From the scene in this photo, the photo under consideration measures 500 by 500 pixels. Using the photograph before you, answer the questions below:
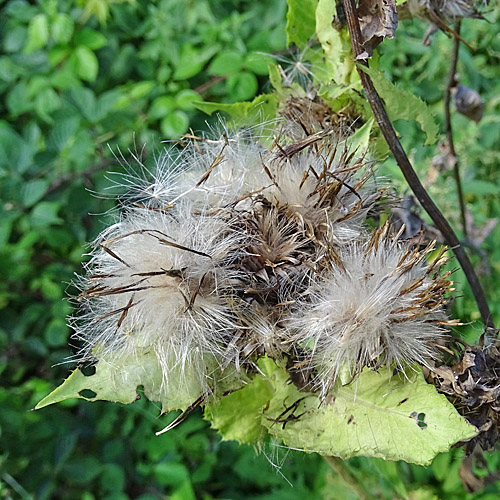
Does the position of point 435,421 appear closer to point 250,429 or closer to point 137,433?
point 250,429

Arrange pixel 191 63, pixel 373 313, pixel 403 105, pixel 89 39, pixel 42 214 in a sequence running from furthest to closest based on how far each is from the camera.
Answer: pixel 89 39, pixel 191 63, pixel 42 214, pixel 403 105, pixel 373 313

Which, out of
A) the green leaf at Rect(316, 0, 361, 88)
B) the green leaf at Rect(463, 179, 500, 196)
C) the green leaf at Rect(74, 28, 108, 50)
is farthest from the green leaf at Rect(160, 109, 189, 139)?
the green leaf at Rect(316, 0, 361, 88)

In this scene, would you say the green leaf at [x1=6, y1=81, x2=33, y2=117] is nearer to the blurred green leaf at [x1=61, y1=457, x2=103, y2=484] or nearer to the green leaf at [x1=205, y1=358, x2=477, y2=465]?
the blurred green leaf at [x1=61, y1=457, x2=103, y2=484]

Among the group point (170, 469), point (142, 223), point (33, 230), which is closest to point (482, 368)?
point (142, 223)

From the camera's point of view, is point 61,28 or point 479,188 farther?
point 61,28

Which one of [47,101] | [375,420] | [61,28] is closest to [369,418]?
[375,420]

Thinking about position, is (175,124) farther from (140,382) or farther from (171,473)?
(140,382)
